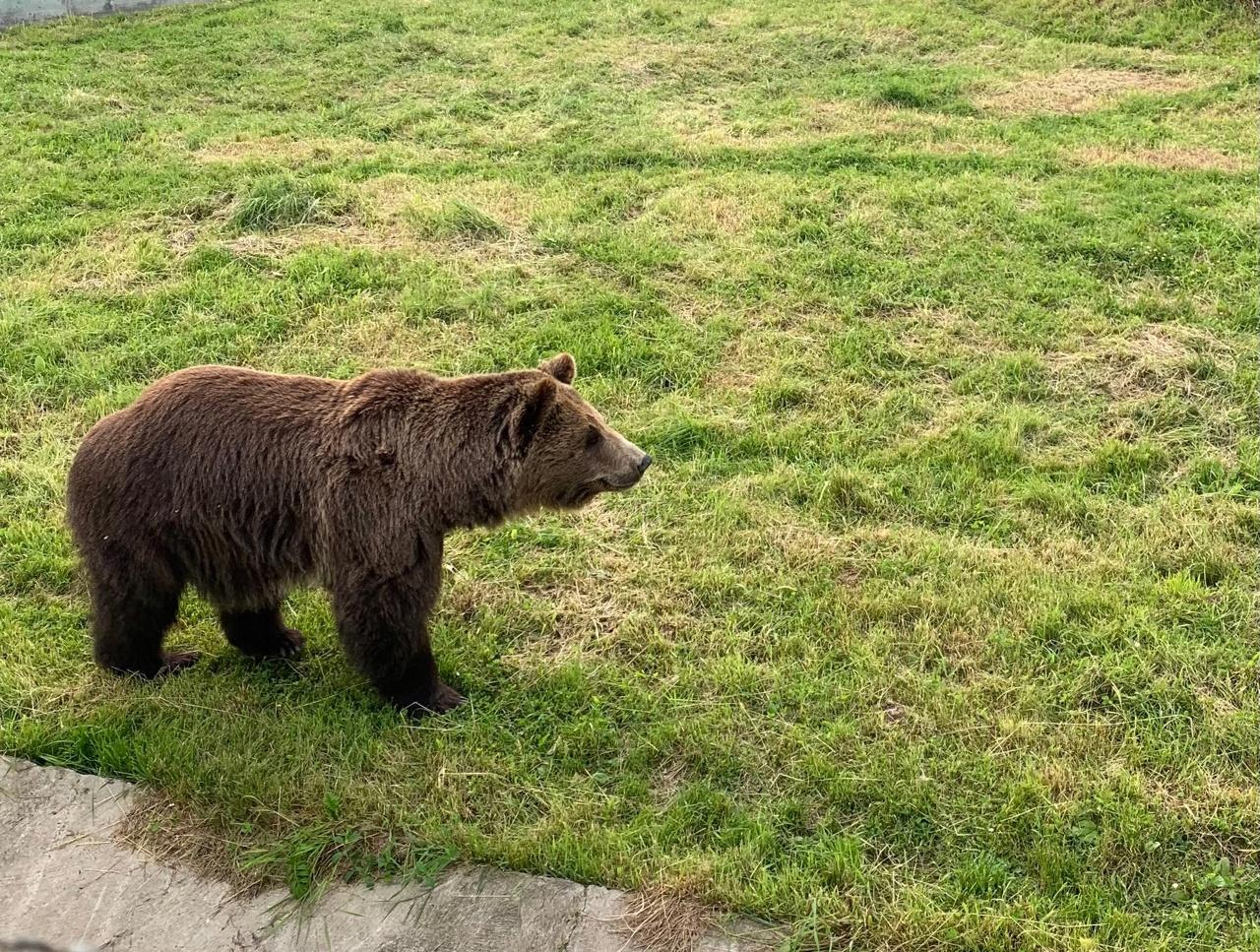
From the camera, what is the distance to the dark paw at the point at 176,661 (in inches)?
165

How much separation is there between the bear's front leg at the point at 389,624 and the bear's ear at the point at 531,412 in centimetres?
59

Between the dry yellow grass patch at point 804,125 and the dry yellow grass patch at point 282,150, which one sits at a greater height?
the dry yellow grass patch at point 804,125

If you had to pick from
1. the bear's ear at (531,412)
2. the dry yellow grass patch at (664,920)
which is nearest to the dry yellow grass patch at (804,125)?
the bear's ear at (531,412)

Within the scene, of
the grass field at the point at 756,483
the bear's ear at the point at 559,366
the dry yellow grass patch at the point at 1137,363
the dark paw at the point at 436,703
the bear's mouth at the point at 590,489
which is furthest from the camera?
the dry yellow grass patch at the point at 1137,363

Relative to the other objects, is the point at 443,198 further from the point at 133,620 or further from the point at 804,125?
the point at 133,620

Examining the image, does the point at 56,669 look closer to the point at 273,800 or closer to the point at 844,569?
the point at 273,800

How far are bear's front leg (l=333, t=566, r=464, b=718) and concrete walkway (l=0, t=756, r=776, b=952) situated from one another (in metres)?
0.78

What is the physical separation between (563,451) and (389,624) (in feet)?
2.95

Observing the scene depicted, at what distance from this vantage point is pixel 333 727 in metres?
3.93

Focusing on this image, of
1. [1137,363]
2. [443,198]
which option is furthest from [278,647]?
[443,198]

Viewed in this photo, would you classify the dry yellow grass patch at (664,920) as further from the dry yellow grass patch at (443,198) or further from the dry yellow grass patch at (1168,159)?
the dry yellow grass patch at (1168,159)

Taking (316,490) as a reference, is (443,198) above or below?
above

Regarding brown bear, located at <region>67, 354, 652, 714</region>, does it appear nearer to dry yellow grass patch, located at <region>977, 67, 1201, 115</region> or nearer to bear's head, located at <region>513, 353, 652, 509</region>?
bear's head, located at <region>513, 353, 652, 509</region>

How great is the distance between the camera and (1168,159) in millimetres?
9055
